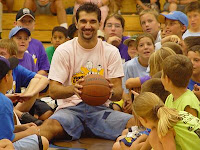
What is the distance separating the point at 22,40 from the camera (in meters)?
7.24

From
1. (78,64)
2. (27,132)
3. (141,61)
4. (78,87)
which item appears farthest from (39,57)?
(27,132)

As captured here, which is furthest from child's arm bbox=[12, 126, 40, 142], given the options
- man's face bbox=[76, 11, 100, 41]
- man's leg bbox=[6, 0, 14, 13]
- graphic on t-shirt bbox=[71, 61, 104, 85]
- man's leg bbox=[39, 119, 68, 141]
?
man's leg bbox=[6, 0, 14, 13]

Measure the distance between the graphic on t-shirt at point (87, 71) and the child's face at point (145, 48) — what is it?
884 millimetres

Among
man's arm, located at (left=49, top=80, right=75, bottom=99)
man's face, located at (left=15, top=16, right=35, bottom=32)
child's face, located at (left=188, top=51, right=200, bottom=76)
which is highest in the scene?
man's face, located at (left=15, top=16, right=35, bottom=32)

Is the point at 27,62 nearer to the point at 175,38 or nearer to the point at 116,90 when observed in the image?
the point at 116,90

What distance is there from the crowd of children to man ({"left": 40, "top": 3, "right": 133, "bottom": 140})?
3 cm

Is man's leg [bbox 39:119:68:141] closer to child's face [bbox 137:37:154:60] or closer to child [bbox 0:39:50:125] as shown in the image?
child [bbox 0:39:50:125]

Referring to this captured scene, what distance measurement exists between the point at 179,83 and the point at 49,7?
649 cm

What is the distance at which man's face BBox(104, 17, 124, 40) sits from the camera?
8.04 meters

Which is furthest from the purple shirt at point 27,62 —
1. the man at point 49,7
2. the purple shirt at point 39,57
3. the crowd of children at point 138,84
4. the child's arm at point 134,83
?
the man at point 49,7

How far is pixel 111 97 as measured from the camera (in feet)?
19.2

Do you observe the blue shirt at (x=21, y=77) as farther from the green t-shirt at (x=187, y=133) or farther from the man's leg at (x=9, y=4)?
the man's leg at (x=9, y=4)

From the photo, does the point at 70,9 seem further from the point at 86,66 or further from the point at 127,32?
the point at 86,66

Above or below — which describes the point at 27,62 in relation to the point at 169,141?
above
